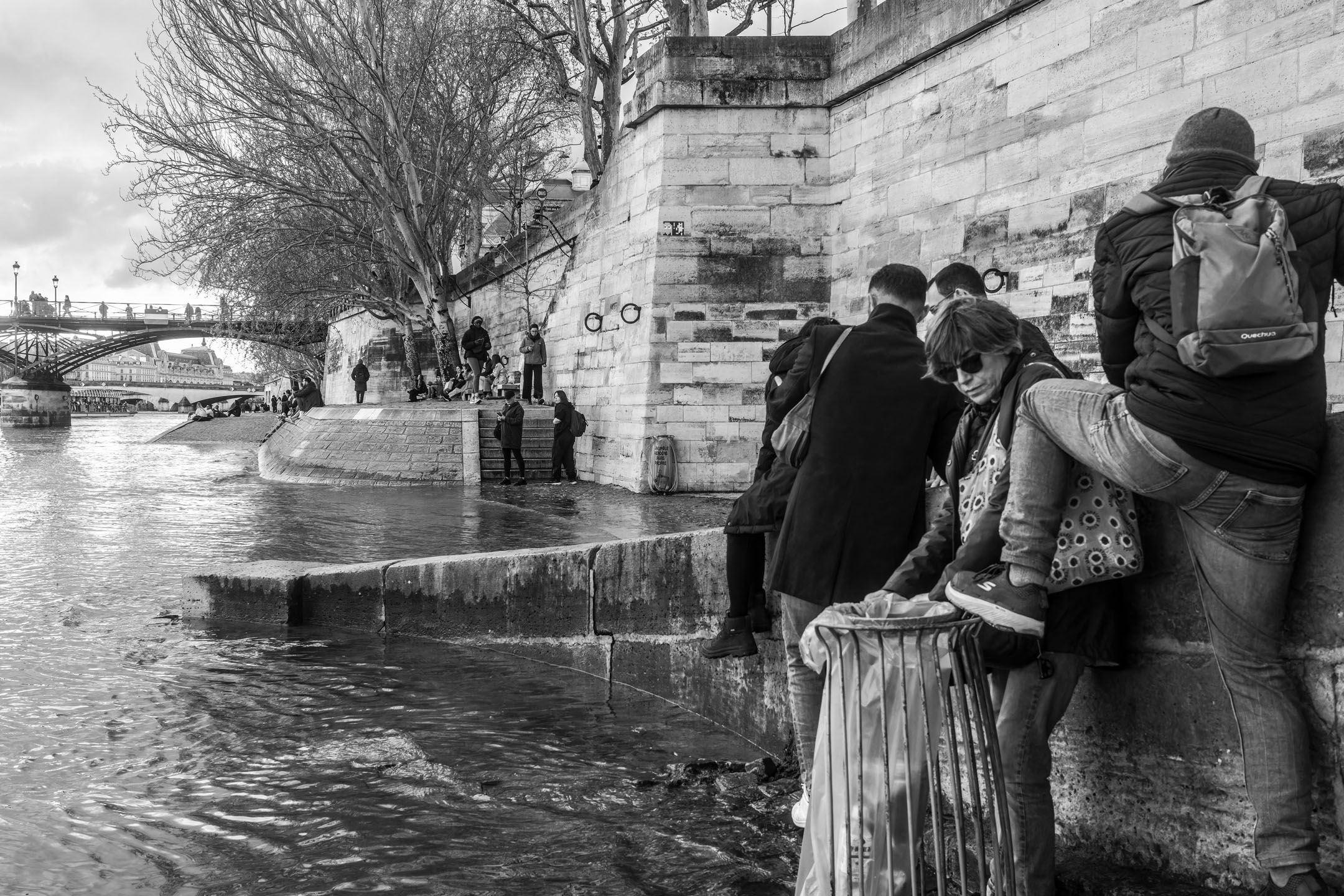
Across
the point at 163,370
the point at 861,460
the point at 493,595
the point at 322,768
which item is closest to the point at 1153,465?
the point at 861,460

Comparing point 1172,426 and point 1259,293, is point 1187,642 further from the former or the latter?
point 1259,293

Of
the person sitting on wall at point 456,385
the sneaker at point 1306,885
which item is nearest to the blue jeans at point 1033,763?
the sneaker at point 1306,885

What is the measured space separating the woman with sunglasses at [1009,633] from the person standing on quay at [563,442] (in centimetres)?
1373

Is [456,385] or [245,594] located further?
[456,385]

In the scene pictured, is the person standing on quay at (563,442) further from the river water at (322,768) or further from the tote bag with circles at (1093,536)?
the tote bag with circles at (1093,536)

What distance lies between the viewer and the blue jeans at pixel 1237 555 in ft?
7.85

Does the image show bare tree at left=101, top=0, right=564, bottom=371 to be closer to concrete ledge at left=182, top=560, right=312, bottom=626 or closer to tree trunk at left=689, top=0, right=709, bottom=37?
tree trunk at left=689, top=0, right=709, bottom=37

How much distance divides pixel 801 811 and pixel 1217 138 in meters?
2.20

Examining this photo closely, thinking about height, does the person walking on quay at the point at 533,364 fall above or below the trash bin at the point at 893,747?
above

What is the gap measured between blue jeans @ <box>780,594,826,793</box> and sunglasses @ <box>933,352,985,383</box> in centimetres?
92

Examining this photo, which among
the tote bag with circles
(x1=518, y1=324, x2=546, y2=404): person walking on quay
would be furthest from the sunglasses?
(x1=518, y1=324, x2=546, y2=404): person walking on quay

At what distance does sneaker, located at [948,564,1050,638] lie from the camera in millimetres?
2557

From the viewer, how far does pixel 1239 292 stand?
7.48ft

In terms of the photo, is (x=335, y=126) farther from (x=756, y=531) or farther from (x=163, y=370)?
(x=163, y=370)
